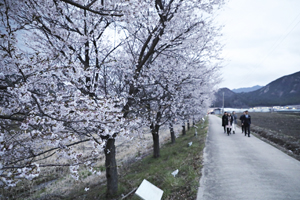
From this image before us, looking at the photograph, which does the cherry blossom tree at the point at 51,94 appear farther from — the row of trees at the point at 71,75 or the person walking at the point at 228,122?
the person walking at the point at 228,122

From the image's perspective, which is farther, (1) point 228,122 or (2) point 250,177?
(1) point 228,122

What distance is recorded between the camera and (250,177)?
5414mm

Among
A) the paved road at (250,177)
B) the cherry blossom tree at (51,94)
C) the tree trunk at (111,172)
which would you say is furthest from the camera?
the tree trunk at (111,172)

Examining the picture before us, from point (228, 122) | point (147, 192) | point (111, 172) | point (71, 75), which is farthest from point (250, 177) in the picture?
point (228, 122)

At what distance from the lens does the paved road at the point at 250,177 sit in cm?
440

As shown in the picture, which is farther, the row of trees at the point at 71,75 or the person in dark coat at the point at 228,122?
the person in dark coat at the point at 228,122

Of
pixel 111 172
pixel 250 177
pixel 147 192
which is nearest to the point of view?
pixel 147 192

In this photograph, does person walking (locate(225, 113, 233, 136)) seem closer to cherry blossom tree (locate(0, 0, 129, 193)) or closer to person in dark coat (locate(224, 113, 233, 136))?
person in dark coat (locate(224, 113, 233, 136))

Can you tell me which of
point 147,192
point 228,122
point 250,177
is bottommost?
point 250,177

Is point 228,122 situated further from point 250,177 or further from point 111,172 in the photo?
point 111,172

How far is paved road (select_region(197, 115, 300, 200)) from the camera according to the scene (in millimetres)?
4400

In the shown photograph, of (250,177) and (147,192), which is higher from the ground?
(147,192)

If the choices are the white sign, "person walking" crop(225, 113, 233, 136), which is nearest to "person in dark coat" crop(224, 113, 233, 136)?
"person walking" crop(225, 113, 233, 136)

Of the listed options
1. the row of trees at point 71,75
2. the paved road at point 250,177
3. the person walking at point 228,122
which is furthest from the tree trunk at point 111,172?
the person walking at point 228,122
